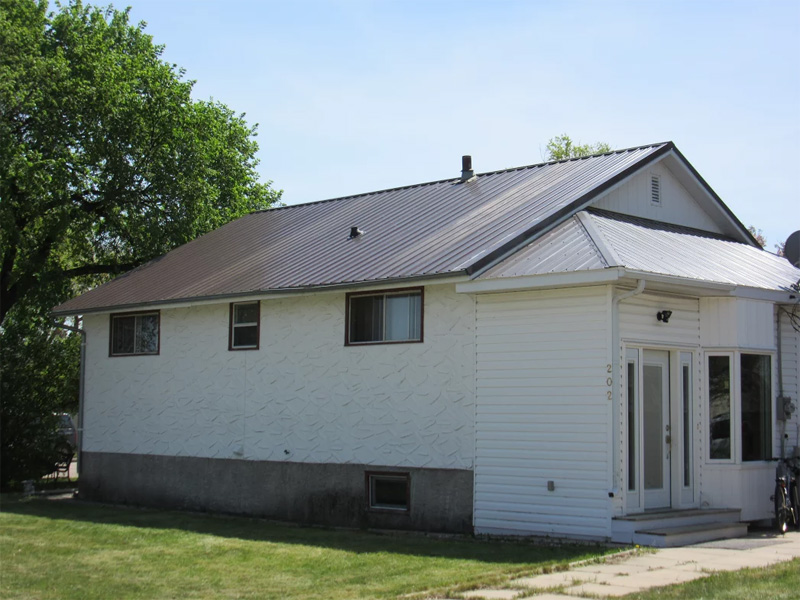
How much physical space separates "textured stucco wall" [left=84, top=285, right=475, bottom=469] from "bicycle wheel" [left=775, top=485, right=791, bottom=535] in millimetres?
4386

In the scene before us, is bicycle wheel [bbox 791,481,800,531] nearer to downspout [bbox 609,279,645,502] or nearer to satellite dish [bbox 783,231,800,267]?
downspout [bbox 609,279,645,502]

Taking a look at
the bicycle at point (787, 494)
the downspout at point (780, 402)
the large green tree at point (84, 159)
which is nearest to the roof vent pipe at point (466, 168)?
the downspout at point (780, 402)

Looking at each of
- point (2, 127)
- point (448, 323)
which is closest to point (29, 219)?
point (2, 127)

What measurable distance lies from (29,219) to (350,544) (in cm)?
1843

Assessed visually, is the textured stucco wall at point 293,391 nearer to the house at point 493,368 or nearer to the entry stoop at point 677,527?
the house at point 493,368

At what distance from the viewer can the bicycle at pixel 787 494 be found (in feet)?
46.5

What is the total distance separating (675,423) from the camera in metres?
14.7

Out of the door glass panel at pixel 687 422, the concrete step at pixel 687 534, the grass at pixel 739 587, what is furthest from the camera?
the door glass panel at pixel 687 422

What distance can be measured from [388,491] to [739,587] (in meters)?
6.97

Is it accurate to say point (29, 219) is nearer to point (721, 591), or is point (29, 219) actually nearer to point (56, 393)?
point (56, 393)

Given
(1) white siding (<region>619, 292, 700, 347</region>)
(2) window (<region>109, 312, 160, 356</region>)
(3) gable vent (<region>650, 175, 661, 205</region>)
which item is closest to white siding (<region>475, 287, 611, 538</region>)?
(1) white siding (<region>619, 292, 700, 347</region>)

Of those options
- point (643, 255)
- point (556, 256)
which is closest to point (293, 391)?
point (556, 256)

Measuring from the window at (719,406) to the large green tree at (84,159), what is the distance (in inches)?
646

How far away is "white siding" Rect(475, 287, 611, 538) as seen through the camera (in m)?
13.3
